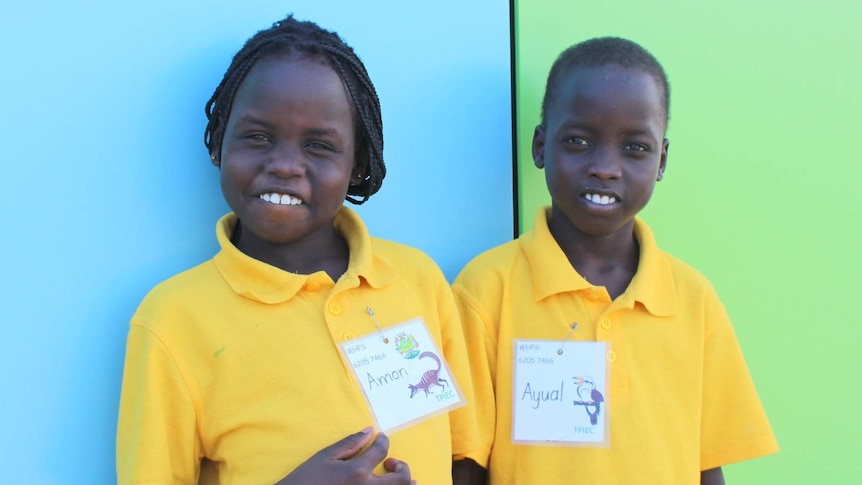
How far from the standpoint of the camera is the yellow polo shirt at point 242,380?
1.09 metres

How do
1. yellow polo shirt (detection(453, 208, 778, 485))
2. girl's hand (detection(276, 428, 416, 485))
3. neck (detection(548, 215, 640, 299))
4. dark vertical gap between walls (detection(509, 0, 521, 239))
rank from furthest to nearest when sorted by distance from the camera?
1. dark vertical gap between walls (detection(509, 0, 521, 239))
2. neck (detection(548, 215, 640, 299))
3. yellow polo shirt (detection(453, 208, 778, 485))
4. girl's hand (detection(276, 428, 416, 485))

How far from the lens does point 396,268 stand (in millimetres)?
1290

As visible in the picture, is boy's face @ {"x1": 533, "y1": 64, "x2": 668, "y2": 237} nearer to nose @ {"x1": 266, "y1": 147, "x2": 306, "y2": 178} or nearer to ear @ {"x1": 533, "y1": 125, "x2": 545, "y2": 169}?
ear @ {"x1": 533, "y1": 125, "x2": 545, "y2": 169}

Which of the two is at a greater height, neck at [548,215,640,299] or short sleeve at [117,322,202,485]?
neck at [548,215,640,299]

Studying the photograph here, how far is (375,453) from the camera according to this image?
1.09 m

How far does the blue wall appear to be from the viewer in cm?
116

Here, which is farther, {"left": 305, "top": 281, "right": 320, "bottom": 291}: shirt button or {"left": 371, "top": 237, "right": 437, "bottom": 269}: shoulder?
{"left": 371, "top": 237, "right": 437, "bottom": 269}: shoulder

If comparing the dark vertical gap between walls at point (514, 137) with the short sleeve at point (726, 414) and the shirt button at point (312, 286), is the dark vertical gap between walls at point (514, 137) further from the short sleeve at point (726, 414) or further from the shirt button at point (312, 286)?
the shirt button at point (312, 286)

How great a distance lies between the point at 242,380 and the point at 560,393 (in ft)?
1.72

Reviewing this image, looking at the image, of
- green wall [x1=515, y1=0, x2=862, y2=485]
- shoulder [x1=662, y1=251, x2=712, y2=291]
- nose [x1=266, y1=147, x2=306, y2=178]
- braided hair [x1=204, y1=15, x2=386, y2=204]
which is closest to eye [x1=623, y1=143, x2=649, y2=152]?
shoulder [x1=662, y1=251, x2=712, y2=291]

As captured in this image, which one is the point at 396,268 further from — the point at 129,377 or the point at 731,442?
the point at 731,442

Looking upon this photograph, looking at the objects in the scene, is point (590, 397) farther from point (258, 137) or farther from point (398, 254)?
point (258, 137)

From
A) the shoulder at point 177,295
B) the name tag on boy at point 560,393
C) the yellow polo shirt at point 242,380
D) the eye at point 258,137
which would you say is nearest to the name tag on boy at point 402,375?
the yellow polo shirt at point 242,380

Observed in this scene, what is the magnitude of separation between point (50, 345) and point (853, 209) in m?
1.60
